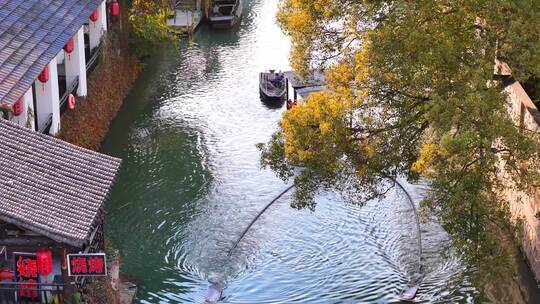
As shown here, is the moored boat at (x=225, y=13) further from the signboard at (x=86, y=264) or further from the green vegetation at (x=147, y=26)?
the signboard at (x=86, y=264)

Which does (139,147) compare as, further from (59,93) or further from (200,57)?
(200,57)

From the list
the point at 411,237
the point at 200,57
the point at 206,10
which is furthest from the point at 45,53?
the point at 206,10

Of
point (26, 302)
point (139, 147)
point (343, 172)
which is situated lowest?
point (139, 147)

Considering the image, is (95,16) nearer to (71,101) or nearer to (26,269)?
(71,101)

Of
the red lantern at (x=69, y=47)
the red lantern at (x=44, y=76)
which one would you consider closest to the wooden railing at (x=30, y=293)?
the red lantern at (x=44, y=76)

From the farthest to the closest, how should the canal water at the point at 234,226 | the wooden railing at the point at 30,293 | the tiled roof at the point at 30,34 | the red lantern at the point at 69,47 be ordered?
the red lantern at the point at 69,47
the tiled roof at the point at 30,34
the canal water at the point at 234,226
the wooden railing at the point at 30,293

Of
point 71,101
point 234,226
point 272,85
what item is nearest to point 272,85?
point 272,85

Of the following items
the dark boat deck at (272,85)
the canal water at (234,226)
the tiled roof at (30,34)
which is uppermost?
the tiled roof at (30,34)

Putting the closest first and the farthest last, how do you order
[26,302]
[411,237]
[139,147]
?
[26,302] → [411,237] → [139,147]
